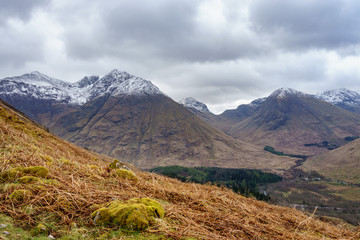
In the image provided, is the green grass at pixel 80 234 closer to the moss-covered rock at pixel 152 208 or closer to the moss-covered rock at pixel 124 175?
the moss-covered rock at pixel 152 208

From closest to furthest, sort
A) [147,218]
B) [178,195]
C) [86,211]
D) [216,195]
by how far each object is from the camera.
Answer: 1. [147,218]
2. [86,211]
3. [178,195]
4. [216,195]

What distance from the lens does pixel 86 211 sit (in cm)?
500

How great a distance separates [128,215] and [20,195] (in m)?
2.77

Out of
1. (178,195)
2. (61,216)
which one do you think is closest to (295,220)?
(178,195)

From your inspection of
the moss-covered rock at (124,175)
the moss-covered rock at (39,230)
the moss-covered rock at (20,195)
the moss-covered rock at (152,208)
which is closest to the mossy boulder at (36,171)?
the moss-covered rock at (20,195)

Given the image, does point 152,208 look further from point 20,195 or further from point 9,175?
point 9,175

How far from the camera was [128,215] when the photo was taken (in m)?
4.62

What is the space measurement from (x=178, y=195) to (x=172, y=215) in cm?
165

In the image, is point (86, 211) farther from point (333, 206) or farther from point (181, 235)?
point (333, 206)

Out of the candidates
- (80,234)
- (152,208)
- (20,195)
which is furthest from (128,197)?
(20,195)

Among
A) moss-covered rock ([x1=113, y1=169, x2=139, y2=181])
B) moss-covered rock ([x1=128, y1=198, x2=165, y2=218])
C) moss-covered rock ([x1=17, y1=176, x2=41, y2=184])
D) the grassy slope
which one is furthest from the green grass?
moss-covered rock ([x1=113, y1=169, x2=139, y2=181])

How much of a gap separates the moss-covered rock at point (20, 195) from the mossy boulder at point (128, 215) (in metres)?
1.79

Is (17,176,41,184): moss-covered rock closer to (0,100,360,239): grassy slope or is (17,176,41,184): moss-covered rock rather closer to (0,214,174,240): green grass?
(0,100,360,239): grassy slope

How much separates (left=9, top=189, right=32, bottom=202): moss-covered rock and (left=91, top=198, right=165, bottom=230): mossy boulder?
1.79 m
